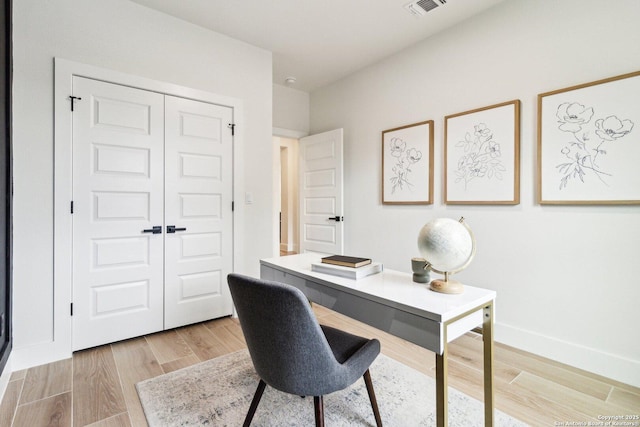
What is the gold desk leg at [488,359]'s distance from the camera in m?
1.24

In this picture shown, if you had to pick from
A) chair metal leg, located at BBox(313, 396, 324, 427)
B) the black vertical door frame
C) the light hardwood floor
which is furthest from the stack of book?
the black vertical door frame

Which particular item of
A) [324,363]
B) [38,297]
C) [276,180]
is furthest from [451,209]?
[276,180]

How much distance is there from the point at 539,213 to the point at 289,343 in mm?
2137

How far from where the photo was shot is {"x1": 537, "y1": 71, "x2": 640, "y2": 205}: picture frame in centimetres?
187

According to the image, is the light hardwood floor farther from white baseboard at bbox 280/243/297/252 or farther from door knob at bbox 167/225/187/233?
white baseboard at bbox 280/243/297/252

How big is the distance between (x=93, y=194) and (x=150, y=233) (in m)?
→ 0.48

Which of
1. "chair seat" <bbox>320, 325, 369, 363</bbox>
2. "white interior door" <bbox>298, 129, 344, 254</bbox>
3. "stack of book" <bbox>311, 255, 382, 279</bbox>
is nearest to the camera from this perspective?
"chair seat" <bbox>320, 325, 369, 363</bbox>

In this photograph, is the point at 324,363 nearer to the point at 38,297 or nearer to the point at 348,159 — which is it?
the point at 38,297

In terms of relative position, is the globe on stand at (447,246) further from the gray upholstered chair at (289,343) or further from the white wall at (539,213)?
the white wall at (539,213)

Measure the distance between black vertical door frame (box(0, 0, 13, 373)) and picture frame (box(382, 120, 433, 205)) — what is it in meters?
3.02

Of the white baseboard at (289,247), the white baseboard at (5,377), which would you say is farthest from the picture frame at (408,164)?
the white baseboard at (289,247)

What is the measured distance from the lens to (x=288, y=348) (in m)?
1.09

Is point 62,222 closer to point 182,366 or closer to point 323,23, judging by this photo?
point 182,366

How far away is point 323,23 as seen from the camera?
2.72 metres
